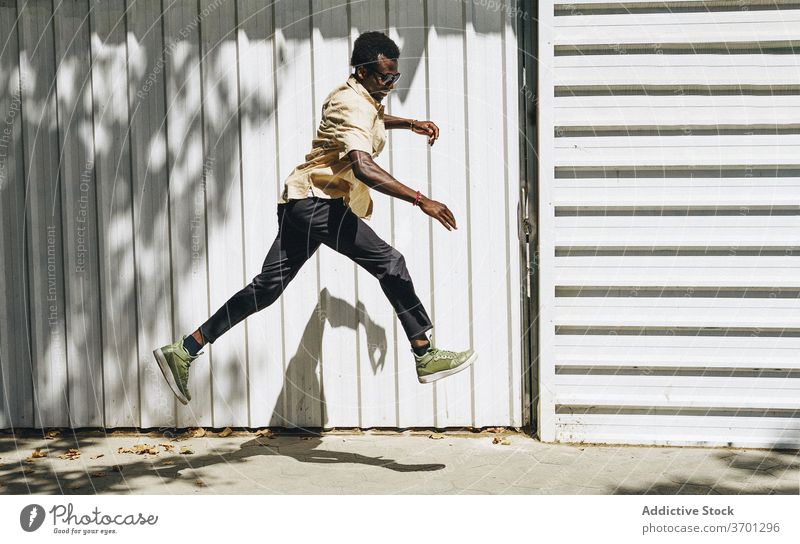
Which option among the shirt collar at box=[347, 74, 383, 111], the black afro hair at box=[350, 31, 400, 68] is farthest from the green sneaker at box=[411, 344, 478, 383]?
the black afro hair at box=[350, 31, 400, 68]

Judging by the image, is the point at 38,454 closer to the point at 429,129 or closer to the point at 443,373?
the point at 443,373

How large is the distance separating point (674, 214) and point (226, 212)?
2939 mm

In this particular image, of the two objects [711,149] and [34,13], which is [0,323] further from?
[711,149]

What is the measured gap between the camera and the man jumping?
5641mm

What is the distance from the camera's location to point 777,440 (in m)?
6.05

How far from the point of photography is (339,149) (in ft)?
18.5

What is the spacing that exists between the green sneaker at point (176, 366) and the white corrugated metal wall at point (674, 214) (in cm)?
224

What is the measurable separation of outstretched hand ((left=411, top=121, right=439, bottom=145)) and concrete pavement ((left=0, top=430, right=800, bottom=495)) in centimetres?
196

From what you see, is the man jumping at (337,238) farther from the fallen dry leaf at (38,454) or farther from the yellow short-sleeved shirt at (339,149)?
the fallen dry leaf at (38,454)

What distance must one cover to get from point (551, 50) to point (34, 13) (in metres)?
3.51

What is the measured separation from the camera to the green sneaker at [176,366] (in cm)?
568

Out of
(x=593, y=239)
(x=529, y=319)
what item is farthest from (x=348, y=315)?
(x=593, y=239)

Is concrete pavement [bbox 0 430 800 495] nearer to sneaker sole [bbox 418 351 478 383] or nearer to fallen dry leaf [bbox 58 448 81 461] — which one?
fallen dry leaf [bbox 58 448 81 461]

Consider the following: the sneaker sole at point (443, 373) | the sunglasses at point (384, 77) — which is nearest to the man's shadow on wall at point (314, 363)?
the sneaker sole at point (443, 373)
